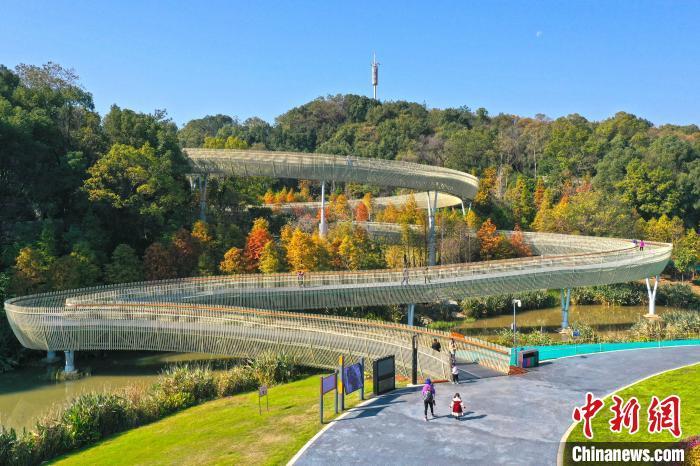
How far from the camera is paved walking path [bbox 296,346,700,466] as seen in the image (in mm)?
16719

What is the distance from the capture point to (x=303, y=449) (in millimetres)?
17469

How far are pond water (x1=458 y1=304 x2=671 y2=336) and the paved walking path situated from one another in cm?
2013

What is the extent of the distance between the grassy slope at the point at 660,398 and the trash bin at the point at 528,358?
14.1ft

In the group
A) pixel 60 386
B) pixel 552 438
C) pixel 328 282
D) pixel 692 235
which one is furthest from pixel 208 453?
pixel 692 235

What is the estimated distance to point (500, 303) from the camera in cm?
5169

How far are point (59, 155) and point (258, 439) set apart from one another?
→ 41.0m

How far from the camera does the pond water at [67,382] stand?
95.6ft

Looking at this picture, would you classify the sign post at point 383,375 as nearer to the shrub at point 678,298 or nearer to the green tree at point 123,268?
the green tree at point 123,268

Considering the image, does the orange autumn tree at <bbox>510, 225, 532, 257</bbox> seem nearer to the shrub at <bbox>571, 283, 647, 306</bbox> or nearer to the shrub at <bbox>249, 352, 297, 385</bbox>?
the shrub at <bbox>571, 283, 647, 306</bbox>

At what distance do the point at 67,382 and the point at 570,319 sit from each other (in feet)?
137

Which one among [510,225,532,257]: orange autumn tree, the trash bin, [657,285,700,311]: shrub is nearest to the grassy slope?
the trash bin

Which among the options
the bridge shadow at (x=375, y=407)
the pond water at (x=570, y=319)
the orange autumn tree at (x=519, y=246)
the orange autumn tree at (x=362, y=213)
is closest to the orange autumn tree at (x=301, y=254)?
the pond water at (x=570, y=319)

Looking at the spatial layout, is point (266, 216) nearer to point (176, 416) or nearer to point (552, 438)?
point (176, 416)

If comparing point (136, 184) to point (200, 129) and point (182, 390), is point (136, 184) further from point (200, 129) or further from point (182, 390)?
point (200, 129)
